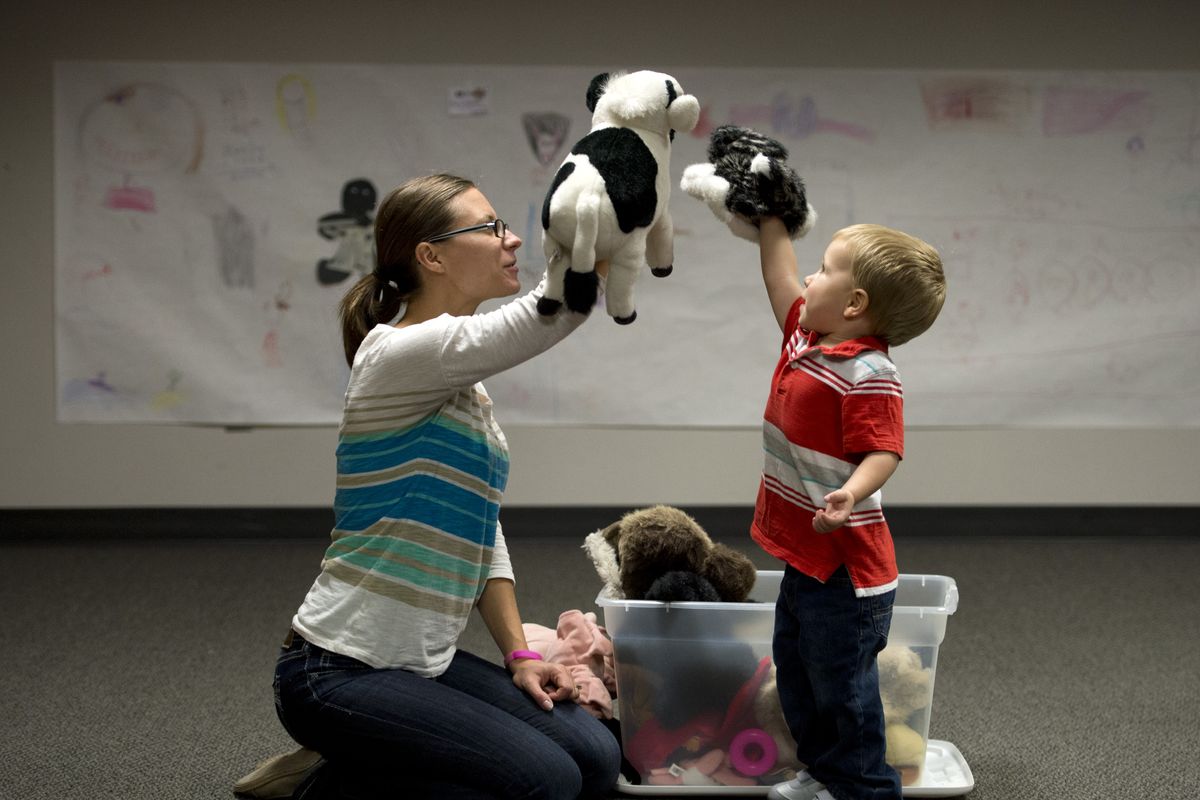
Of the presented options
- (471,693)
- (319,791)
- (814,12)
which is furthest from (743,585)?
(814,12)

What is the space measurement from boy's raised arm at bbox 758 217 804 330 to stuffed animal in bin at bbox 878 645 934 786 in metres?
0.54

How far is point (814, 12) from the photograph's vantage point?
137 inches

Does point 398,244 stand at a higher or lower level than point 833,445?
higher

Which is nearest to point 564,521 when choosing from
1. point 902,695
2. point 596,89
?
point 902,695

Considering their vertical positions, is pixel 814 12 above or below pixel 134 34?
above

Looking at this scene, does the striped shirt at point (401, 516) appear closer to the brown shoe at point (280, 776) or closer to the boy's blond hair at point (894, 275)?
the brown shoe at point (280, 776)

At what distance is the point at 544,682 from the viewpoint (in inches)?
63.4


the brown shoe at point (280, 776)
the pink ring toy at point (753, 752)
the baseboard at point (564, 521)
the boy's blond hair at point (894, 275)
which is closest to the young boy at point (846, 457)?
the boy's blond hair at point (894, 275)

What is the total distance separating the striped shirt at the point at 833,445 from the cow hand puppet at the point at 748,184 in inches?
7.0

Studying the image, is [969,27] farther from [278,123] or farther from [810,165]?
[278,123]

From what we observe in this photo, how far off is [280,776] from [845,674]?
0.86 m

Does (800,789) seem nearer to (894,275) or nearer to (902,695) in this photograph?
(902,695)

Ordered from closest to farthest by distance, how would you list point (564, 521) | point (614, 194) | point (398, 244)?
point (614, 194), point (398, 244), point (564, 521)

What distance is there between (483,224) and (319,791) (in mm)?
787
